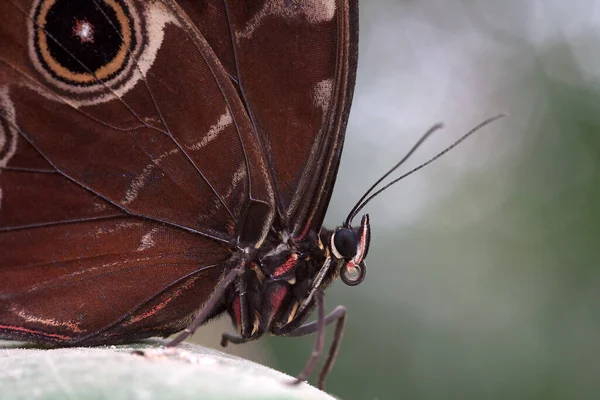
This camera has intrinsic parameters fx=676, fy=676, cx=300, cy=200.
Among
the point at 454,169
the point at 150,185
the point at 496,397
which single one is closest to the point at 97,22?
the point at 150,185

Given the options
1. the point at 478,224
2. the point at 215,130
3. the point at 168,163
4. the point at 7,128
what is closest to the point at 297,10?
the point at 215,130

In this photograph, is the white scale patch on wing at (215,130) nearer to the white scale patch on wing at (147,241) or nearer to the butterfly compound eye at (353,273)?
the white scale patch on wing at (147,241)

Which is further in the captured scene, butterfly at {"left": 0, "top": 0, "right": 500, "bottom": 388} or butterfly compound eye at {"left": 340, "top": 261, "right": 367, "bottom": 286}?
butterfly compound eye at {"left": 340, "top": 261, "right": 367, "bottom": 286}

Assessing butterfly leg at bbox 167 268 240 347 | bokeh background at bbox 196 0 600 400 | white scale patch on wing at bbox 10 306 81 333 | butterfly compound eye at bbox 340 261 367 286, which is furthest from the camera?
bokeh background at bbox 196 0 600 400

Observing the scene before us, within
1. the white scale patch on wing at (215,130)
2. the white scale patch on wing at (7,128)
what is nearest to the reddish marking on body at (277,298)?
the white scale patch on wing at (215,130)

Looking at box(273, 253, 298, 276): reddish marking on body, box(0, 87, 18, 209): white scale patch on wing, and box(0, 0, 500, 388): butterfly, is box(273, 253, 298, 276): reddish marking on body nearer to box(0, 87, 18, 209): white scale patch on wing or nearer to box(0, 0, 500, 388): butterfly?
box(0, 0, 500, 388): butterfly

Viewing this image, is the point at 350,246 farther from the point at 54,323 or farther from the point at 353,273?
the point at 54,323

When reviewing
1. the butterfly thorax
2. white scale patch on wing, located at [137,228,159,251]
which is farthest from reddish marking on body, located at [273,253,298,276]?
white scale patch on wing, located at [137,228,159,251]
